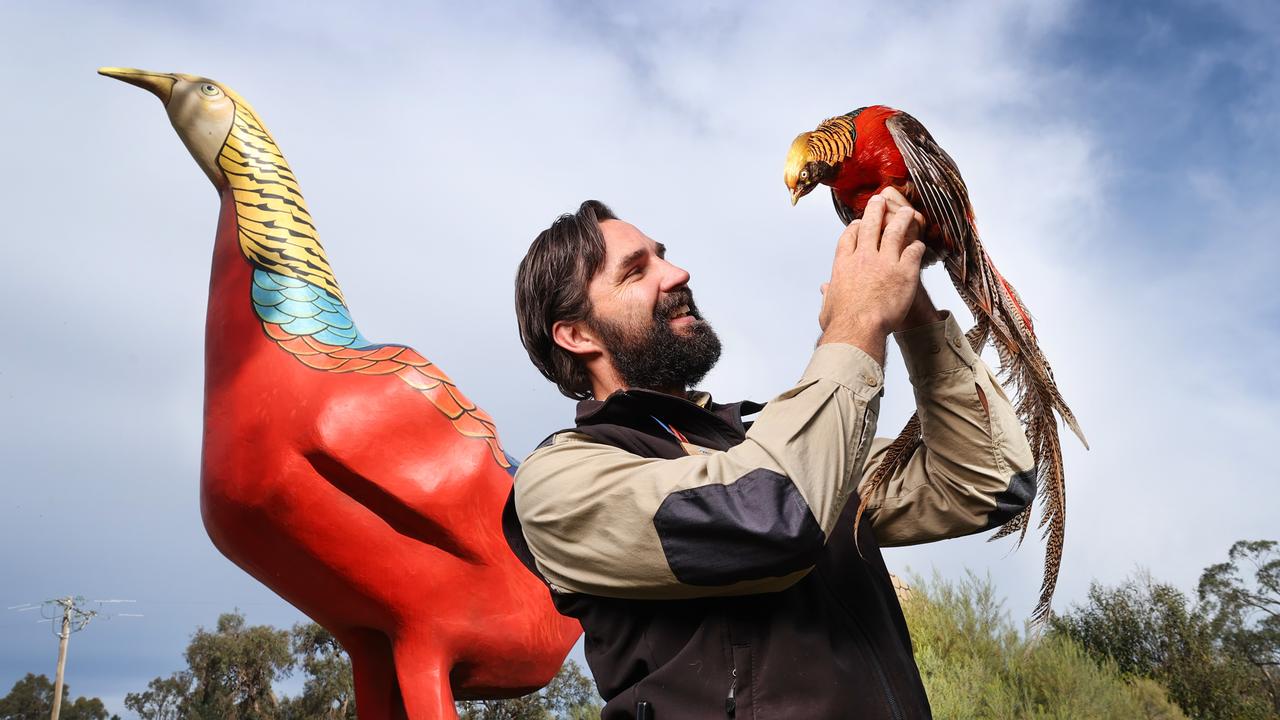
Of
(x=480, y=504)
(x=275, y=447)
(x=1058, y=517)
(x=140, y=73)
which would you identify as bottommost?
(x=1058, y=517)

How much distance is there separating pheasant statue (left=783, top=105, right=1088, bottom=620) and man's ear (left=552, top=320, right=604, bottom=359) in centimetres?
53

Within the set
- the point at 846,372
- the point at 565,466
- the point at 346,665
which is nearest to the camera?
the point at 846,372

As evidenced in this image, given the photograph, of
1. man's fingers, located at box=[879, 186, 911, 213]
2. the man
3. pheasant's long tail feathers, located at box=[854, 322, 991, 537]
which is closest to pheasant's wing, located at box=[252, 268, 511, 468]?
the man

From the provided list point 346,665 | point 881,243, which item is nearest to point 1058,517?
point 881,243

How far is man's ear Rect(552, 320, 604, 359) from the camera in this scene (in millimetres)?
1859

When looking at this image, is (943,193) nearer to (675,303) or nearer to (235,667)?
(675,303)

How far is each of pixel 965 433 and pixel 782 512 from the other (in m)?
0.52

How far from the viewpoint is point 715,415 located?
5.42 feet

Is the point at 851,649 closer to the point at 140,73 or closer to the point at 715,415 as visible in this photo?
the point at 715,415

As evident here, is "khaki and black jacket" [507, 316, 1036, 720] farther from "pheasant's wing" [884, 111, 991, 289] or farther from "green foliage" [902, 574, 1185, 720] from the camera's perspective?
"green foliage" [902, 574, 1185, 720]

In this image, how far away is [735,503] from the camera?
118cm

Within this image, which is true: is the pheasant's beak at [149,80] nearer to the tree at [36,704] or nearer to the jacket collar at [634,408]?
the jacket collar at [634,408]

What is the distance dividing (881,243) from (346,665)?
20651mm

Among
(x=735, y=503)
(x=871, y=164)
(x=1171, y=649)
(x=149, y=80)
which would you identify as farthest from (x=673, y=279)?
(x=1171, y=649)
